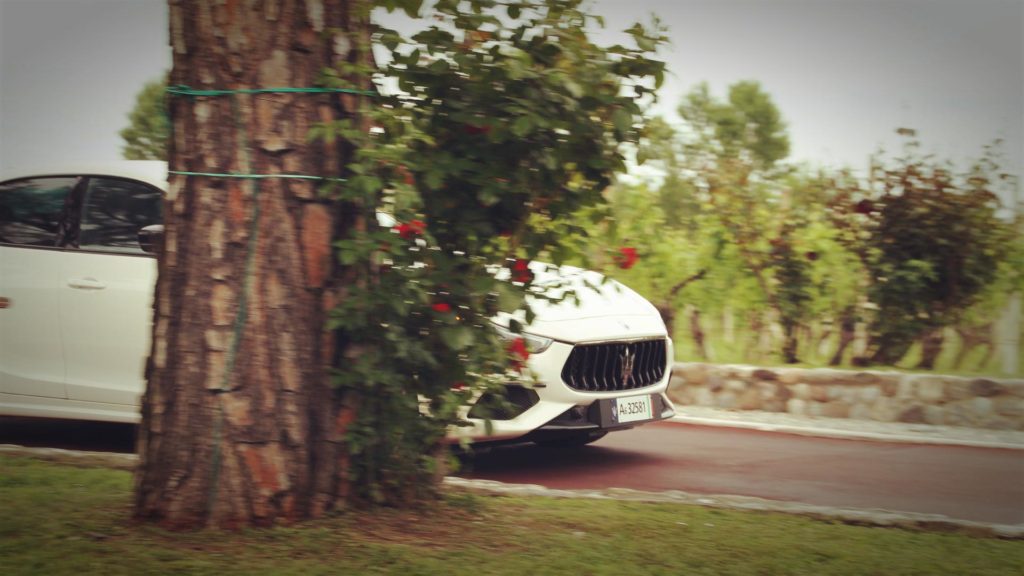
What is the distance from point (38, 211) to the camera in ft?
24.2

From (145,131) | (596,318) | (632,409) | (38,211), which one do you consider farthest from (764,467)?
(145,131)

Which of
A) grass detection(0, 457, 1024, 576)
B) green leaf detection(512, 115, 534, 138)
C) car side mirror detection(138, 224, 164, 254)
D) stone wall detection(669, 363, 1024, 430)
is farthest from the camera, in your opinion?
stone wall detection(669, 363, 1024, 430)

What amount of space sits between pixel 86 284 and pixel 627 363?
3.38 metres

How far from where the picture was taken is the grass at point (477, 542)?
427 cm

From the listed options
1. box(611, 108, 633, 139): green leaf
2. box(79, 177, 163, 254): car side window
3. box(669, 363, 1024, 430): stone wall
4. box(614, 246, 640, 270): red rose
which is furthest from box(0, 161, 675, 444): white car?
box(669, 363, 1024, 430): stone wall

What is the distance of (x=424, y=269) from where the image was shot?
480cm

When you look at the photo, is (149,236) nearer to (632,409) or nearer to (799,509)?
(632,409)

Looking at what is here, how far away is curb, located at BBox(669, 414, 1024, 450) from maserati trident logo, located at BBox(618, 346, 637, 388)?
1.72m

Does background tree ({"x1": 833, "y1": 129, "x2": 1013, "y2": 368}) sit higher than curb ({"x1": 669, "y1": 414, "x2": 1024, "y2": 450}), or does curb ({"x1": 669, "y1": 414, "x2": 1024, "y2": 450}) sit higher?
background tree ({"x1": 833, "y1": 129, "x2": 1013, "y2": 368})

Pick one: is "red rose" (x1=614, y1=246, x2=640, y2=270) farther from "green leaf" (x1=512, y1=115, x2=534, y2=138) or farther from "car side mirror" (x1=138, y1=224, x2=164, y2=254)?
"car side mirror" (x1=138, y1=224, x2=164, y2=254)

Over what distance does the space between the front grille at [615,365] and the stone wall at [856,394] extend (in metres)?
3.41

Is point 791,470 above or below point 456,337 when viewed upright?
below

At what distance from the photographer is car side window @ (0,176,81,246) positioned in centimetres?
727

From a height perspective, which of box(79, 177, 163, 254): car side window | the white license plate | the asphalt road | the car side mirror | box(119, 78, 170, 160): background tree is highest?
box(119, 78, 170, 160): background tree
